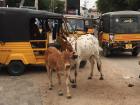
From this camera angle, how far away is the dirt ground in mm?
10398

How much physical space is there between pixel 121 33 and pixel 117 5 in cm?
3825

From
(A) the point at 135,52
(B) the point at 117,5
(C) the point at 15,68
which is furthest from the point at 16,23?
(B) the point at 117,5

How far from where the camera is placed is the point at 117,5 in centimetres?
5700

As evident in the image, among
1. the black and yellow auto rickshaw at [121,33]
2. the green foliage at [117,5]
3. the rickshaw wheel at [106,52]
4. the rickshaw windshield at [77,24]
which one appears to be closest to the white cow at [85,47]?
the rickshaw windshield at [77,24]

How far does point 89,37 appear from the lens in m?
13.9

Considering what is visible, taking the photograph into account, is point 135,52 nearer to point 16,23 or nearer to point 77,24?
point 77,24

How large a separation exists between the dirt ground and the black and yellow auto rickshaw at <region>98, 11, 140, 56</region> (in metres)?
3.28

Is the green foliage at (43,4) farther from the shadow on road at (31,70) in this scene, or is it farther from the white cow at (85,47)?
the white cow at (85,47)

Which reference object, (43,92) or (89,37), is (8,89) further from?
(89,37)

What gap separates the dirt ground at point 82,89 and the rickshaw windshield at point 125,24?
3810 mm

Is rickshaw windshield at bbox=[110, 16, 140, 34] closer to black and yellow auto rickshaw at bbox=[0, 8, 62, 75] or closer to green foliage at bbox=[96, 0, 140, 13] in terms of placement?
black and yellow auto rickshaw at bbox=[0, 8, 62, 75]

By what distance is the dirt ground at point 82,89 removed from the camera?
409 inches

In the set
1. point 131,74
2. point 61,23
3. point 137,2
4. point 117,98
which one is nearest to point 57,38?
point 61,23

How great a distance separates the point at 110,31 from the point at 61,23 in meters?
5.15
